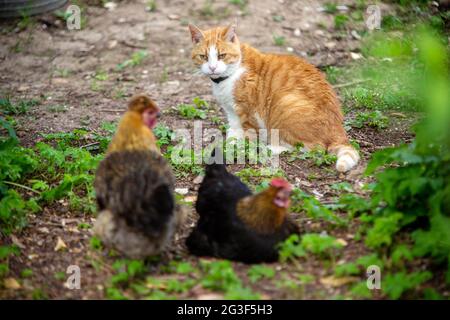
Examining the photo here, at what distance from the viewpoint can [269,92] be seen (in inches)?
273

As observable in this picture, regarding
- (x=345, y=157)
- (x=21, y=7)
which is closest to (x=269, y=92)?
(x=345, y=157)

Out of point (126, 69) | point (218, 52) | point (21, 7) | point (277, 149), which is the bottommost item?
point (126, 69)

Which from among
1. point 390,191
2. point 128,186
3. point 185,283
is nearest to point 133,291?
point 185,283

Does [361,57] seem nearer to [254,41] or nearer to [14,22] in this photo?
[254,41]

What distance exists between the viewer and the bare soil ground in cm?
493

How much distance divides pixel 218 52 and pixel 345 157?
216cm

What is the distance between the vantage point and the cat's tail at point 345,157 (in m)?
5.64

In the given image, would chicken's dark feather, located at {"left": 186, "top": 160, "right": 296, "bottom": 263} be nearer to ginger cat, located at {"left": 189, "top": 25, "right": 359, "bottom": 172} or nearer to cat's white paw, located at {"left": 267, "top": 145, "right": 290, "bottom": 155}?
cat's white paw, located at {"left": 267, "top": 145, "right": 290, "bottom": 155}

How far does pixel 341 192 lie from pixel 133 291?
222cm

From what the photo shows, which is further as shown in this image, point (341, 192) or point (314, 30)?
point (314, 30)

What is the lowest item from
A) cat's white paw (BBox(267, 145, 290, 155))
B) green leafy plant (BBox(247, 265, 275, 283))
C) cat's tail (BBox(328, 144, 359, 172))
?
cat's white paw (BBox(267, 145, 290, 155))

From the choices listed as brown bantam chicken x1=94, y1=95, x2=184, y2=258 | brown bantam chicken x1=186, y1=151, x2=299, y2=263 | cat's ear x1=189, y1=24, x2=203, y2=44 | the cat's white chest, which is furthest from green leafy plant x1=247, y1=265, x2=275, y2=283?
cat's ear x1=189, y1=24, x2=203, y2=44

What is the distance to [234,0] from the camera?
33.4 ft

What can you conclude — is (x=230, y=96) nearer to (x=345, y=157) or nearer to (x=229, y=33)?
(x=229, y=33)
